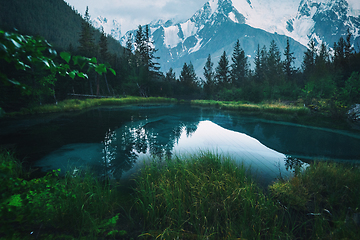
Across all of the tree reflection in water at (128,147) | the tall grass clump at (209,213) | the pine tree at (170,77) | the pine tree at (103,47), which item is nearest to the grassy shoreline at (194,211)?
the tall grass clump at (209,213)

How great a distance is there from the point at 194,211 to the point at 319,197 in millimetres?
2676

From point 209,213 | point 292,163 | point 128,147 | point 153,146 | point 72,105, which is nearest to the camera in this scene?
point 209,213

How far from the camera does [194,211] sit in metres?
3.25

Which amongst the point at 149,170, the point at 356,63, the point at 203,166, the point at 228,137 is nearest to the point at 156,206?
the point at 149,170

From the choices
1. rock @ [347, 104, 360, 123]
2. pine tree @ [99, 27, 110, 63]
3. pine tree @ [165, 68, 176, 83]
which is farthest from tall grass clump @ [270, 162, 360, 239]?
pine tree @ [165, 68, 176, 83]

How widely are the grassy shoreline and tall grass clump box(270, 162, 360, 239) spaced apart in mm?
16

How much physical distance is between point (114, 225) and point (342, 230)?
335cm

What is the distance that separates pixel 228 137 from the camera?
11219 mm

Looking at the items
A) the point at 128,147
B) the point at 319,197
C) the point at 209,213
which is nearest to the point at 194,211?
the point at 209,213

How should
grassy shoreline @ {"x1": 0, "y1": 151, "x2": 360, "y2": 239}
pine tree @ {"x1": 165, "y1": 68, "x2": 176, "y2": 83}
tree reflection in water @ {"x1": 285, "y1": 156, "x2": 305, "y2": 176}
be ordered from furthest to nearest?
1. pine tree @ {"x1": 165, "y1": 68, "x2": 176, "y2": 83}
2. tree reflection in water @ {"x1": 285, "y1": 156, "x2": 305, "y2": 176}
3. grassy shoreline @ {"x1": 0, "y1": 151, "x2": 360, "y2": 239}

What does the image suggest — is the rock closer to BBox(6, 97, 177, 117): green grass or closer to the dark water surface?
the dark water surface

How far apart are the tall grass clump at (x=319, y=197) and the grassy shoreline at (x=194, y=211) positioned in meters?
0.02

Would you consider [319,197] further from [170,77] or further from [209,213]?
[170,77]

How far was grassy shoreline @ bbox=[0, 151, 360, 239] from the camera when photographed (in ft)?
8.51
